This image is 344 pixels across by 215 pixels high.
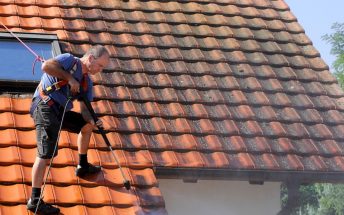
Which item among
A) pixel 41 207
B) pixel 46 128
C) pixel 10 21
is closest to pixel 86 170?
pixel 46 128

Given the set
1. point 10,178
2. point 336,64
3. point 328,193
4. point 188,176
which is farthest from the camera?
point 328,193

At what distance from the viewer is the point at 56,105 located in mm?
6465

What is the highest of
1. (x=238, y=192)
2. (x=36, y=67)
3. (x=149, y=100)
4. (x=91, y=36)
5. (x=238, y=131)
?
(x=91, y=36)

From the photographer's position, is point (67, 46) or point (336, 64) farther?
point (336, 64)

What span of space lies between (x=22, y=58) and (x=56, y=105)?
164 centimetres

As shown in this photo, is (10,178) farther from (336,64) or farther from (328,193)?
(328,193)

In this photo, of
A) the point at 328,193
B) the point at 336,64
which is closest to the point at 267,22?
the point at 336,64

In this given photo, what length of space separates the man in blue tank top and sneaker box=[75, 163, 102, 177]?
13 cm

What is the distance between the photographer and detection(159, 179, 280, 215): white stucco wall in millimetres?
7707

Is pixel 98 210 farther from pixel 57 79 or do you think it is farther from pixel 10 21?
pixel 10 21

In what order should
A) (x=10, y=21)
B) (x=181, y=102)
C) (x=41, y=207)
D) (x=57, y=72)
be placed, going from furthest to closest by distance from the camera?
(x=10, y=21) < (x=181, y=102) < (x=57, y=72) < (x=41, y=207)

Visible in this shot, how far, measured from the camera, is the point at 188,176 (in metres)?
7.30

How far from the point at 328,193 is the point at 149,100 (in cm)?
3344

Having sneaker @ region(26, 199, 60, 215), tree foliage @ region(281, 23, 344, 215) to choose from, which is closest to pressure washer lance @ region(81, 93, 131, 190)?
sneaker @ region(26, 199, 60, 215)
